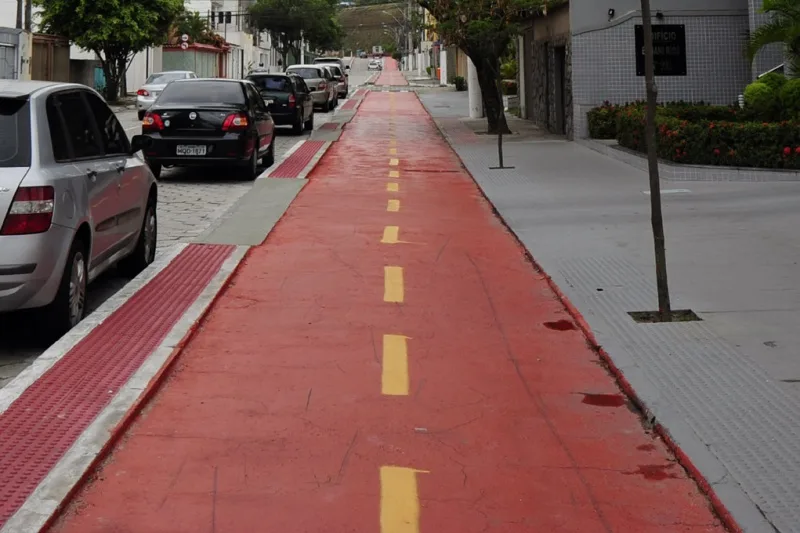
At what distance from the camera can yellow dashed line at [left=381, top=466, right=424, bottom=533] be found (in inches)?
Result: 171

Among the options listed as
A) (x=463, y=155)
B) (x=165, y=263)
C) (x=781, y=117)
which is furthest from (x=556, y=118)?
(x=165, y=263)

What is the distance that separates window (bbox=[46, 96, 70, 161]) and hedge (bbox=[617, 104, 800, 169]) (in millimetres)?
11525

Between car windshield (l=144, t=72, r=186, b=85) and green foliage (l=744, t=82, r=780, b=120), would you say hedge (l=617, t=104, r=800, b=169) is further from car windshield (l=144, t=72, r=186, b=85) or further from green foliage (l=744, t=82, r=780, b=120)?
car windshield (l=144, t=72, r=186, b=85)

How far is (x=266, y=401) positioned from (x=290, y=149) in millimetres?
17177

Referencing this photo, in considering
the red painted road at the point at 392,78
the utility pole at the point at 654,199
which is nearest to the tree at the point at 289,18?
the red painted road at the point at 392,78

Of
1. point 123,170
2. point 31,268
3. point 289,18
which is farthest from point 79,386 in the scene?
point 289,18

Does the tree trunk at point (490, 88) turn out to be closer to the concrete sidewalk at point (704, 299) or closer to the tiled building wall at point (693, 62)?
the tiled building wall at point (693, 62)

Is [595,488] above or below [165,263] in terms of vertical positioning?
below

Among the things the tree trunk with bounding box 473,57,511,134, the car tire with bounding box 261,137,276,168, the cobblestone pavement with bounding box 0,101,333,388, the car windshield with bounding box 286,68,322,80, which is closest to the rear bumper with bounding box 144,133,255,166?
the cobblestone pavement with bounding box 0,101,333,388

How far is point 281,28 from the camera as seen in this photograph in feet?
301

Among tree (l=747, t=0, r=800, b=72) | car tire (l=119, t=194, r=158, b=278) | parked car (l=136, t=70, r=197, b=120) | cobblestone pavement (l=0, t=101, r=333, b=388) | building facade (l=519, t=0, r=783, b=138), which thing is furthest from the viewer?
parked car (l=136, t=70, r=197, b=120)

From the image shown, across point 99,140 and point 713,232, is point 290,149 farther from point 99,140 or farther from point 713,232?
point 99,140

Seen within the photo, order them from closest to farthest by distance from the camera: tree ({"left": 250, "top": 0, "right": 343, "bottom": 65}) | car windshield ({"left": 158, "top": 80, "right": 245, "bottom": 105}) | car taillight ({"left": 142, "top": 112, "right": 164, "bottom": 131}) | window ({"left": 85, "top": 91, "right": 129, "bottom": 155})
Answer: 1. window ({"left": 85, "top": 91, "right": 129, "bottom": 155})
2. car taillight ({"left": 142, "top": 112, "right": 164, "bottom": 131})
3. car windshield ({"left": 158, "top": 80, "right": 245, "bottom": 105})
4. tree ({"left": 250, "top": 0, "right": 343, "bottom": 65})

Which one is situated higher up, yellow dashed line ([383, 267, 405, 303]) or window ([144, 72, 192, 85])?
window ([144, 72, 192, 85])
